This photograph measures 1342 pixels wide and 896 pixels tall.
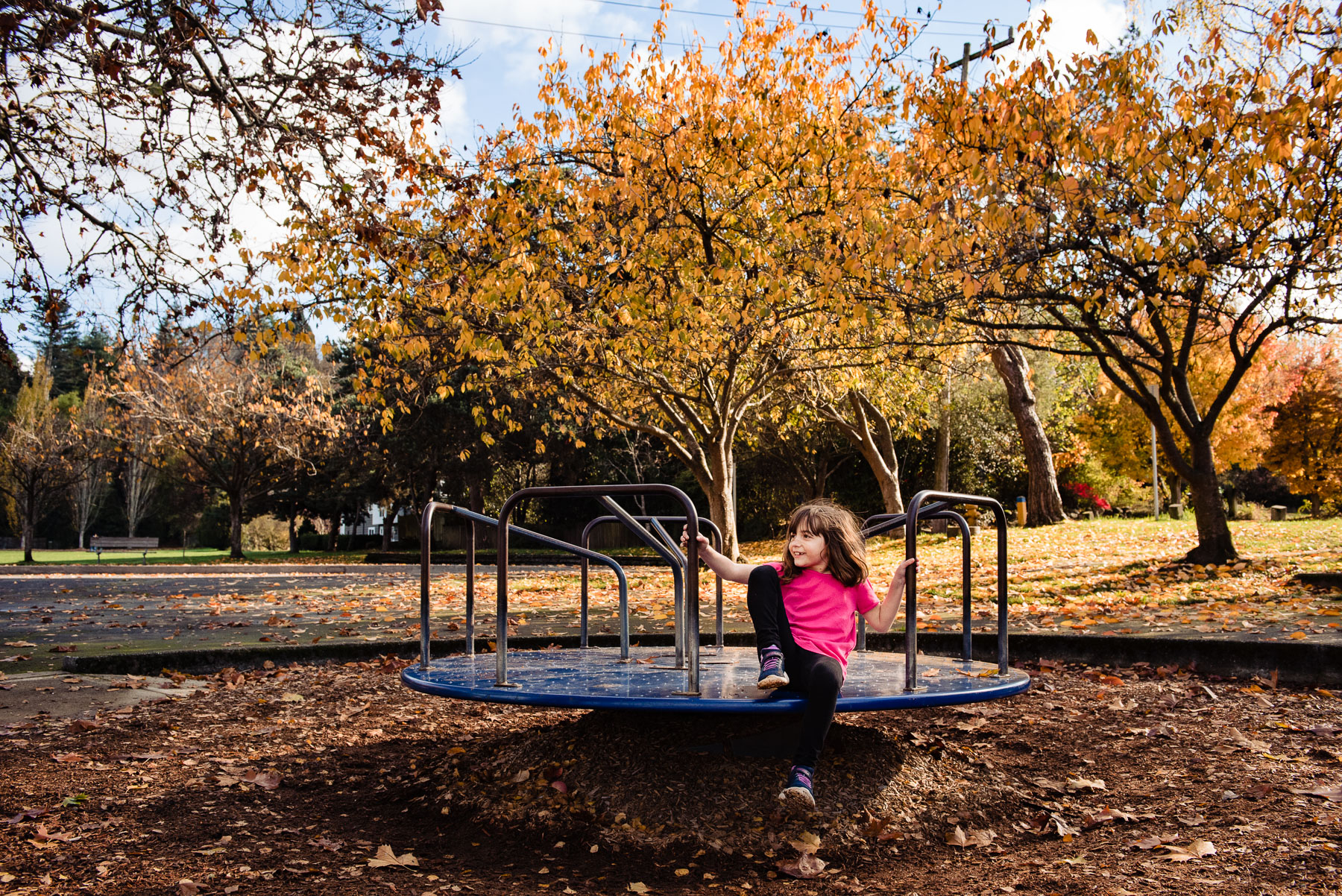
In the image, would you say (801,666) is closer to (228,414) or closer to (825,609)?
(825,609)

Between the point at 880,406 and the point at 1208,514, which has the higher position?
the point at 880,406

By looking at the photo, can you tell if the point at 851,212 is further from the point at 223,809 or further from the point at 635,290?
the point at 223,809

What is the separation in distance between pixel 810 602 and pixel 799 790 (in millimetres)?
686

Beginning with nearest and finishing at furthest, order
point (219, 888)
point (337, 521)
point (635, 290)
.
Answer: point (219, 888) < point (635, 290) < point (337, 521)

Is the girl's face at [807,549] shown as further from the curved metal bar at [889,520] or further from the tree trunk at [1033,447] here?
the tree trunk at [1033,447]

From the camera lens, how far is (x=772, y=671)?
11.4 feet

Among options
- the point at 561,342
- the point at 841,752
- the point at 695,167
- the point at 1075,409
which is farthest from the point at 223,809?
the point at 1075,409

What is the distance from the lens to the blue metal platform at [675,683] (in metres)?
3.18

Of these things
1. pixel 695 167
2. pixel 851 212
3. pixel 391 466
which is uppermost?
pixel 695 167

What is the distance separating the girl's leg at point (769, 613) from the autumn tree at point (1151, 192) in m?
5.58

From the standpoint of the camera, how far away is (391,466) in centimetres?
3064

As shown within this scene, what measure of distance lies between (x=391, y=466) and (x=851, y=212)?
22854 millimetres

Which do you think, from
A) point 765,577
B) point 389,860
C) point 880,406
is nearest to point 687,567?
point 765,577

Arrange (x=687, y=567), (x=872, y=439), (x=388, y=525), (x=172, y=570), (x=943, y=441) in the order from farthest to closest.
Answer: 1. (x=388, y=525)
2. (x=943, y=441)
3. (x=872, y=439)
4. (x=172, y=570)
5. (x=687, y=567)
